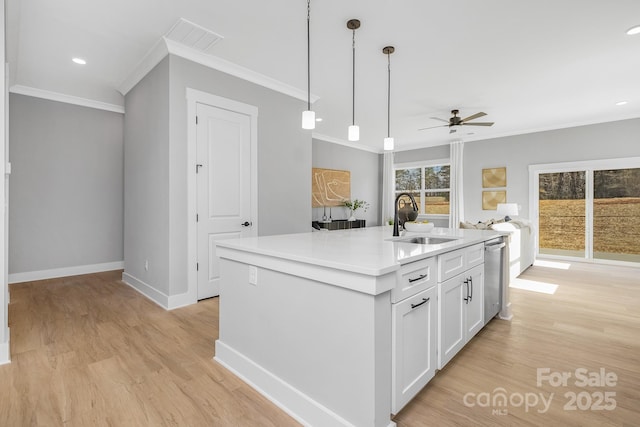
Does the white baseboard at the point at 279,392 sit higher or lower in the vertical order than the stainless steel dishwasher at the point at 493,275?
lower

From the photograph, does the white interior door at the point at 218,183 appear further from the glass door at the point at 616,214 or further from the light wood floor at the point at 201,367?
the glass door at the point at 616,214

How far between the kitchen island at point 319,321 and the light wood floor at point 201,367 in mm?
170

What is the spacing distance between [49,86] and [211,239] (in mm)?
3206

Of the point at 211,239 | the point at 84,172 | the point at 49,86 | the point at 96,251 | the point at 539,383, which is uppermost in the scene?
the point at 49,86

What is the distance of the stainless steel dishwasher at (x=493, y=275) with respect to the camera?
8.34 ft

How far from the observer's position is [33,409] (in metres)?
1.61

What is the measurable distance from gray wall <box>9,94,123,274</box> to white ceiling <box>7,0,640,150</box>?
438mm

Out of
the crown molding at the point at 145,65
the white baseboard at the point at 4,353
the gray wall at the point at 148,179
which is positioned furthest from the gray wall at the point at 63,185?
the white baseboard at the point at 4,353

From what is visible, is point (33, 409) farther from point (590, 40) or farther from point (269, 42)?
point (590, 40)

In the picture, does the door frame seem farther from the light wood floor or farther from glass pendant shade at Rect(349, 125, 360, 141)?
glass pendant shade at Rect(349, 125, 360, 141)

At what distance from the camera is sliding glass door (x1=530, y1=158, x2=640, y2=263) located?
552 centimetres

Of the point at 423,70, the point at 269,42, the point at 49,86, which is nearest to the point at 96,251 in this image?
the point at 49,86

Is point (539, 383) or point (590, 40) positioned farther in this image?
point (590, 40)

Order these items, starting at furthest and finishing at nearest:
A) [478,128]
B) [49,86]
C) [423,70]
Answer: [478,128] < [49,86] < [423,70]
